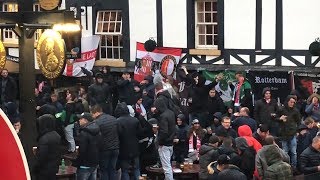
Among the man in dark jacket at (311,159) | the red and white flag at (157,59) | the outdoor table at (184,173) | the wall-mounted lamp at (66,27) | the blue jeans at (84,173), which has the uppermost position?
the wall-mounted lamp at (66,27)

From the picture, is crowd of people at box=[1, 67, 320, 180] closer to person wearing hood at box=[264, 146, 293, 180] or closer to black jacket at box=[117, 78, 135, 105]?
person wearing hood at box=[264, 146, 293, 180]

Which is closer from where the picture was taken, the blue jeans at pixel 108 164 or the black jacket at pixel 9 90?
the blue jeans at pixel 108 164

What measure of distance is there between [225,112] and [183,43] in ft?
13.8

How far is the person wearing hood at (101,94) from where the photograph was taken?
17281 mm

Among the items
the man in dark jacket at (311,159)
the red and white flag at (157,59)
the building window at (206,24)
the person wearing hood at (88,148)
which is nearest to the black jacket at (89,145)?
the person wearing hood at (88,148)

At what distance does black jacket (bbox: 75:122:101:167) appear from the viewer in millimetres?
10875

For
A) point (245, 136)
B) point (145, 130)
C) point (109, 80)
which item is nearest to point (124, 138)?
point (145, 130)

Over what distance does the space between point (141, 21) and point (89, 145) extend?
34.8 feet

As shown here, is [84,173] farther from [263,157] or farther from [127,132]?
[263,157]

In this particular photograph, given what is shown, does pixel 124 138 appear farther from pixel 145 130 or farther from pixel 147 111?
pixel 147 111

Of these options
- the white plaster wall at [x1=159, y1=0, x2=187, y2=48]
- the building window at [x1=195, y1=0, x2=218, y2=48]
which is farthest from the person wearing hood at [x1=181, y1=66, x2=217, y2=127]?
the white plaster wall at [x1=159, y1=0, x2=187, y2=48]

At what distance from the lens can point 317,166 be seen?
10.6 meters

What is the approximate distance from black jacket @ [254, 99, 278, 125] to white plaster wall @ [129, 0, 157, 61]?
22.5 feet

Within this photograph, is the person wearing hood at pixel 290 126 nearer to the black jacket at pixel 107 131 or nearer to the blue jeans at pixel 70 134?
the black jacket at pixel 107 131
